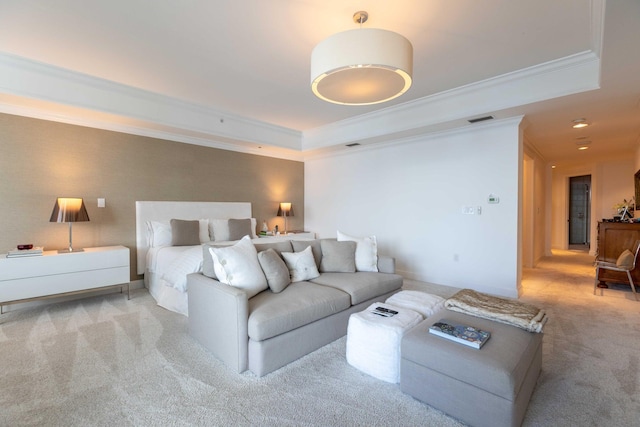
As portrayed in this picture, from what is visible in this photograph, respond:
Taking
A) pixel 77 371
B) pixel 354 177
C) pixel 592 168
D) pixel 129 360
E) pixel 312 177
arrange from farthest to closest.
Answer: pixel 592 168 < pixel 312 177 < pixel 354 177 < pixel 129 360 < pixel 77 371

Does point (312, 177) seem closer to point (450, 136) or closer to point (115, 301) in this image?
point (450, 136)

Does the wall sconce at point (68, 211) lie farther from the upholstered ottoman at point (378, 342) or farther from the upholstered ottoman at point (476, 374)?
the upholstered ottoman at point (476, 374)

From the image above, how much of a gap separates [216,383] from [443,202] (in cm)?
398

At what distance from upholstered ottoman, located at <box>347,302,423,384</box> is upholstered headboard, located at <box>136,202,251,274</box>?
361 centimetres

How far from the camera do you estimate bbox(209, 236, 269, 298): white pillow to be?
2428 mm

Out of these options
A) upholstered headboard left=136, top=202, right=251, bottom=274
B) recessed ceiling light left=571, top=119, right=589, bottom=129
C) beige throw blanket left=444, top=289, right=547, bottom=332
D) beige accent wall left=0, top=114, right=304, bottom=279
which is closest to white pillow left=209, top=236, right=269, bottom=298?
beige throw blanket left=444, top=289, right=547, bottom=332

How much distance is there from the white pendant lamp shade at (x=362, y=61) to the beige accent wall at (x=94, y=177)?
3.44m

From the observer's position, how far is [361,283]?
9.65ft

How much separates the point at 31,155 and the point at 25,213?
28.0 inches

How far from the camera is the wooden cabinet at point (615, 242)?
422 cm

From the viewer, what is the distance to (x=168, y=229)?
4.29 m

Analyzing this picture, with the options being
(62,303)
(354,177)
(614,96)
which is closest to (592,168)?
(614,96)

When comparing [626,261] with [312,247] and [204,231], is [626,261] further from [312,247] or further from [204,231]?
[204,231]

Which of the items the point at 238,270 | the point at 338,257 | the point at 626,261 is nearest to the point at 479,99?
the point at 338,257
